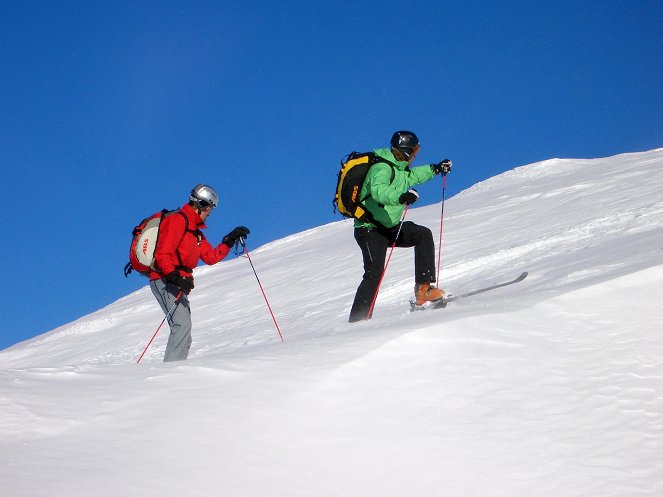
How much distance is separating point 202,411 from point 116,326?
11.6 metres

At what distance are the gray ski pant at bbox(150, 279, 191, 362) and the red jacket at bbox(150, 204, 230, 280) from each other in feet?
0.37

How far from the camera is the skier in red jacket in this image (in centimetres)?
655

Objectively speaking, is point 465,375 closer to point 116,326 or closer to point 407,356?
point 407,356

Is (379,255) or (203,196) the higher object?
(203,196)

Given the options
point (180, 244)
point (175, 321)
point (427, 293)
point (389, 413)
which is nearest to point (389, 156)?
point (427, 293)

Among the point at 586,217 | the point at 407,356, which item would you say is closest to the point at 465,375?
the point at 407,356

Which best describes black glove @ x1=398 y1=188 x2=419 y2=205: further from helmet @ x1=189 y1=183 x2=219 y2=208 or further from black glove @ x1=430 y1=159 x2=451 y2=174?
helmet @ x1=189 y1=183 x2=219 y2=208

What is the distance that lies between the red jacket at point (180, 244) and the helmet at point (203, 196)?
0.09 metres

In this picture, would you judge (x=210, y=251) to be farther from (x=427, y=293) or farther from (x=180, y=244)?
(x=427, y=293)

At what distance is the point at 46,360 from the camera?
13.0m

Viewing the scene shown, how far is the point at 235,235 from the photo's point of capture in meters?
7.22

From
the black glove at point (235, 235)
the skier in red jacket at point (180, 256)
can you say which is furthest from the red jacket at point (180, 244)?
the black glove at point (235, 235)

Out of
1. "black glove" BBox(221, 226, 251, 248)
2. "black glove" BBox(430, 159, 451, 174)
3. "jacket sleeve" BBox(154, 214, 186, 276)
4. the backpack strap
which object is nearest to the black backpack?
the backpack strap

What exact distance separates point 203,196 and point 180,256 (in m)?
0.55
